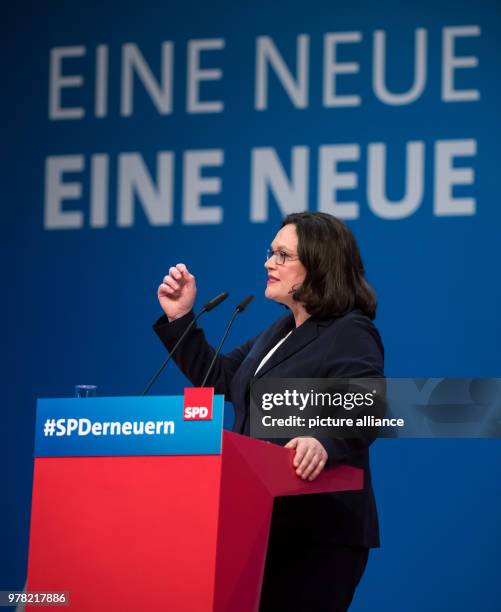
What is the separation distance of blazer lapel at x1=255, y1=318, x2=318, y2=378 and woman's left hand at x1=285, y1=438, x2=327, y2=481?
1.28ft

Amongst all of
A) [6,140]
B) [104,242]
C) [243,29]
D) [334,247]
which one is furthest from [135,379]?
[334,247]

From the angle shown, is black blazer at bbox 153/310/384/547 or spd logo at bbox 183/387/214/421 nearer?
spd logo at bbox 183/387/214/421

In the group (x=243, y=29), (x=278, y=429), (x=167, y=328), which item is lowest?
(x=278, y=429)

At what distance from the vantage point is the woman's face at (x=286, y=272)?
276 cm

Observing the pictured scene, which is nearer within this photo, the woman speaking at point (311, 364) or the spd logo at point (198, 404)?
the spd logo at point (198, 404)

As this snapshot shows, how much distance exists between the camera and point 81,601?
208 centimetres

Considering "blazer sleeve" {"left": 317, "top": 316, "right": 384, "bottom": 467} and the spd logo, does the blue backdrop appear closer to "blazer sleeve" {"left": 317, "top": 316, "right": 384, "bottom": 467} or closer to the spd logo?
"blazer sleeve" {"left": 317, "top": 316, "right": 384, "bottom": 467}

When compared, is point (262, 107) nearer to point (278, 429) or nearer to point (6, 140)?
point (6, 140)

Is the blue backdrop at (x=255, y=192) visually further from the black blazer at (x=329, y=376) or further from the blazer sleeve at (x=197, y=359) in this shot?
the black blazer at (x=329, y=376)

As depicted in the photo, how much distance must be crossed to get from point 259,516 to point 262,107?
2.66 metres

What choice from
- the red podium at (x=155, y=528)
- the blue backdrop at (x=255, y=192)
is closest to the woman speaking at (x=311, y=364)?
the red podium at (x=155, y=528)

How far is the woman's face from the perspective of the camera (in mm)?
2756

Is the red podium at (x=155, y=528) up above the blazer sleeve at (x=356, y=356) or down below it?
below

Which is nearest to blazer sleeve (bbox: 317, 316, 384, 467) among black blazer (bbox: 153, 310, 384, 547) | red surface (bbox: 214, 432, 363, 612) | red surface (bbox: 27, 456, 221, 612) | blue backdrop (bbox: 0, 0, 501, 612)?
black blazer (bbox: 153, 310, 384, 547)
